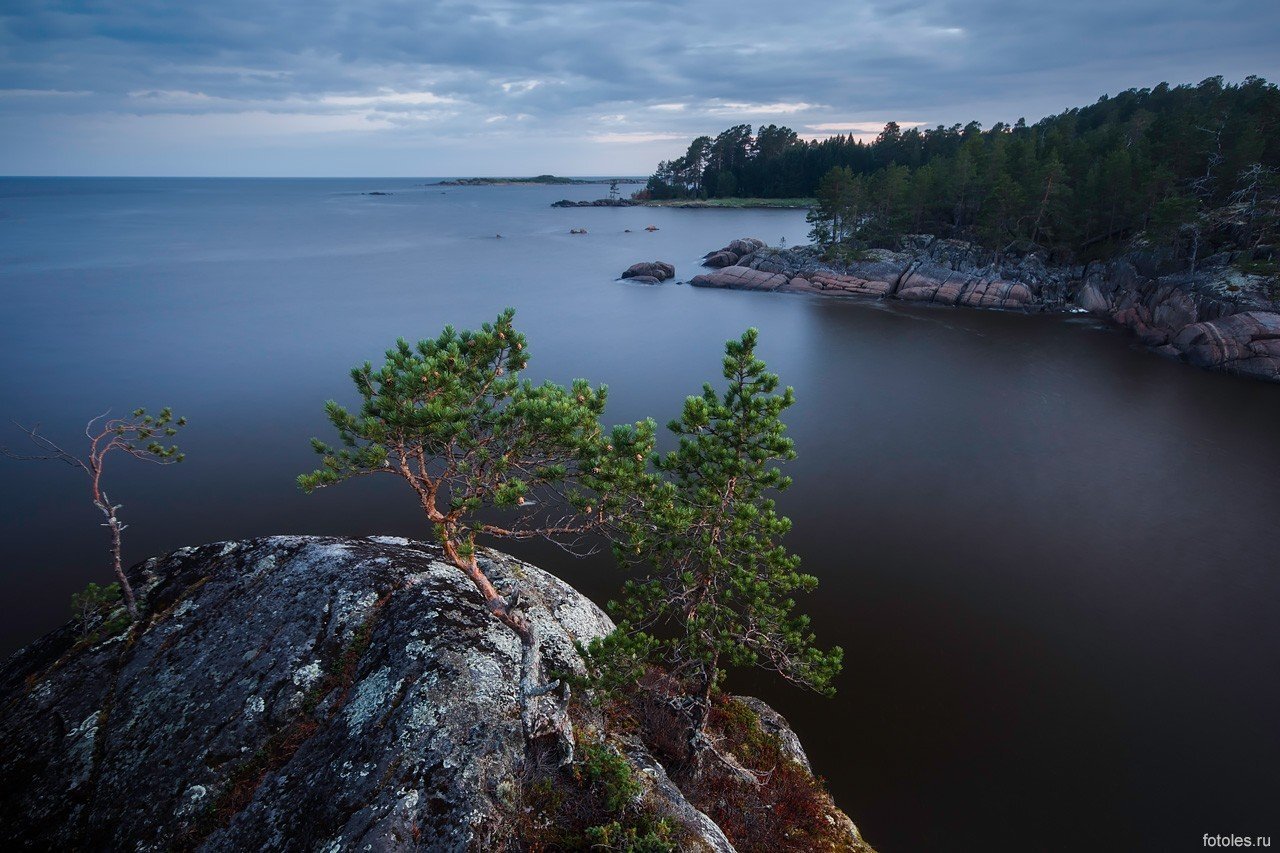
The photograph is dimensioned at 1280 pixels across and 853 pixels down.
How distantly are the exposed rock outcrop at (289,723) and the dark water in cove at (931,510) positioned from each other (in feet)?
18.7

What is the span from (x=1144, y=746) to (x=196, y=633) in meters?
21.0

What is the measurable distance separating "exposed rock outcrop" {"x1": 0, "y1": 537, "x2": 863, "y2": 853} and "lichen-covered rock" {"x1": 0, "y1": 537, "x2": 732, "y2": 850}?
0.08ft

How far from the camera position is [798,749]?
535 inches

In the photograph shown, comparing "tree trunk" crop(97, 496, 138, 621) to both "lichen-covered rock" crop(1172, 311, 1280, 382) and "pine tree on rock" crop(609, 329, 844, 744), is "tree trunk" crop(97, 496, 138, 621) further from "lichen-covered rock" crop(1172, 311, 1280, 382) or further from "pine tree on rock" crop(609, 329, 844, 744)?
"lichen-covered rock" crop(1172, 311, 1280, 382)

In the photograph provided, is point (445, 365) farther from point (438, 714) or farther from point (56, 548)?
point (56, 548)

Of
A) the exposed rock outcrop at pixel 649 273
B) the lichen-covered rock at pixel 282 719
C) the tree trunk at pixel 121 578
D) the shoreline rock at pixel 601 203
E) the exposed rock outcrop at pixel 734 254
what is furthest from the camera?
the shoreline rock at pixel 601 203

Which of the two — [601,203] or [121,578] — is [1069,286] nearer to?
[121,578]

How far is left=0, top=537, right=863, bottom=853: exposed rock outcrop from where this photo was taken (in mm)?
8203

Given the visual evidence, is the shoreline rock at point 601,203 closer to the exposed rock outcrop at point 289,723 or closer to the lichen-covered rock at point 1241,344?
the lichen-covered rock at point 1241,344

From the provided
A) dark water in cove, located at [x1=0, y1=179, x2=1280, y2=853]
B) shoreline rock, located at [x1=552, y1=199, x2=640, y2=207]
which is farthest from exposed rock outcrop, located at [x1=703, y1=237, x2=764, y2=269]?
shoreline rock, located at [x1=552, y1=199, x2=640, y2=207]

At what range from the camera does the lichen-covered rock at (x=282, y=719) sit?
820 cm

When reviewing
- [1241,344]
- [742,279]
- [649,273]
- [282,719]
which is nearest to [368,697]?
[282,719]

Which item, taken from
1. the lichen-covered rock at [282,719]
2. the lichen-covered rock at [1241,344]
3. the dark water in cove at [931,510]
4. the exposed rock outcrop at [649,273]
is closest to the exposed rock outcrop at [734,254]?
the exposed rock outcrop at [649,273]

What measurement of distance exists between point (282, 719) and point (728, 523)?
7910mm
